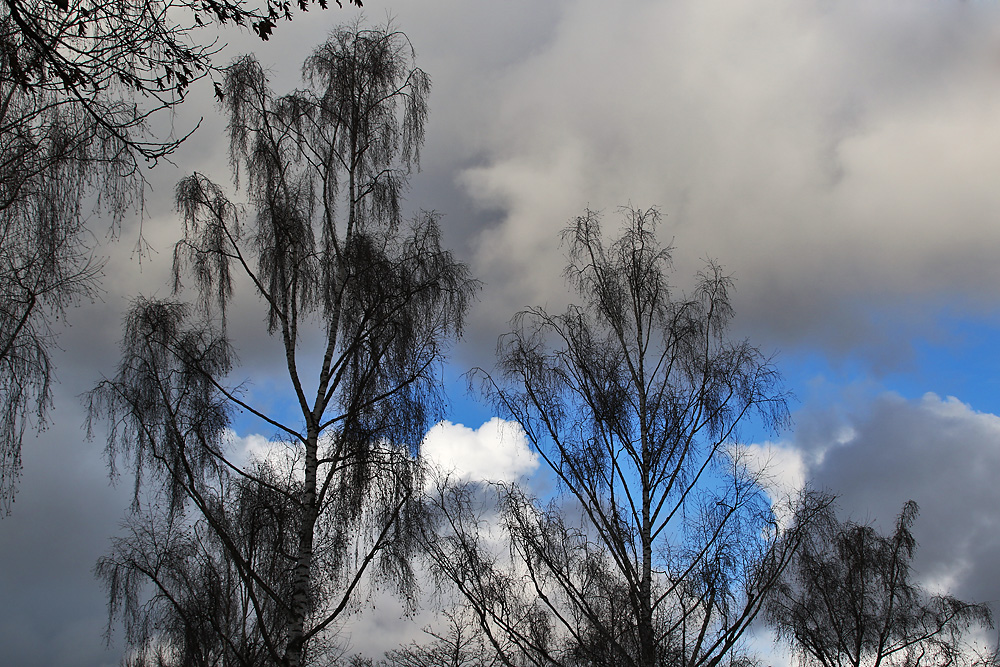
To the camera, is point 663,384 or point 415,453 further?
point 663,384

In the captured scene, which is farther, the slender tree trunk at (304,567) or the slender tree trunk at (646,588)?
the slender tree trunk at (646,588)

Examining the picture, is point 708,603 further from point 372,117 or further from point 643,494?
point 372,117

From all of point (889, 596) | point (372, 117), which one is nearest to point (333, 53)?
point (372, 117)

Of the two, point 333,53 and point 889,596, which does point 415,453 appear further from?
point 889,596

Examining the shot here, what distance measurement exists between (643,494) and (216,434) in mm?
7850

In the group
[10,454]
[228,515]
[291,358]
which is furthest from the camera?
[228,515]

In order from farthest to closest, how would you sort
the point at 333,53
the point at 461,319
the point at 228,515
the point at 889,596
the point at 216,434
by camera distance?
the point at 889,596 < the point at 228,515 < the point at 216,434 < the point at 333,53 < the point at 461,319

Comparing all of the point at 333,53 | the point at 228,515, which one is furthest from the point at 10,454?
the point at 228,515

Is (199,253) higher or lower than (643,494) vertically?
higher

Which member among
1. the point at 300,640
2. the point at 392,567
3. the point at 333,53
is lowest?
the point at 300,640

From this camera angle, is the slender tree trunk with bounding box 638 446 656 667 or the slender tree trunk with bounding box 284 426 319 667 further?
the slender tree trunk with bounding box 638 446 656 667

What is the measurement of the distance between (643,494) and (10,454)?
8.61 m

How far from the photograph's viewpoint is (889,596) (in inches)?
754

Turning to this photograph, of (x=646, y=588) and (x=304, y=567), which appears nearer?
(x=304, y=567)
